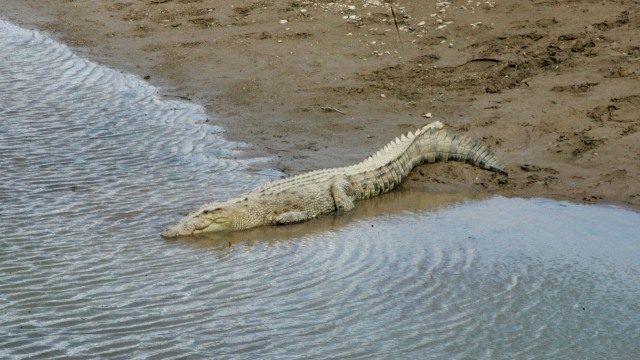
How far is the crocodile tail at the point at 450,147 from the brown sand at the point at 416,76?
107 mm

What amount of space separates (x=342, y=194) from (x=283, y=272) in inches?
69.0

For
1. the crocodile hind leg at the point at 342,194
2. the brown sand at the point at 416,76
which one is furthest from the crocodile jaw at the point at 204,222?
the brown sand at the point at 416,76

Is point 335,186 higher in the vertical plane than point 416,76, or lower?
lower

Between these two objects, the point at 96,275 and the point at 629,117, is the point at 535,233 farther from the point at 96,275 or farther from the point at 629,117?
the point at 96,275

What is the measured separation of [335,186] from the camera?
7918 millimetres

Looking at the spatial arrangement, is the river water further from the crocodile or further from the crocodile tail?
the crocodile tail

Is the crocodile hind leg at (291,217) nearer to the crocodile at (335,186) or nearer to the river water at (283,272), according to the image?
the crocodile at (335,186)

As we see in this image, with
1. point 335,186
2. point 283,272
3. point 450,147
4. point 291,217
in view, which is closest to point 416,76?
point 450,147

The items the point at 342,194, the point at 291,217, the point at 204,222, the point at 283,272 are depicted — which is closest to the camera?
the point at 283,272

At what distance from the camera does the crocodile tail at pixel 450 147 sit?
337 inches

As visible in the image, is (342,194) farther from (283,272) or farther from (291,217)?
(283,272)

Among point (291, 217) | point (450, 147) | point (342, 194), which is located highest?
point (450, 147)

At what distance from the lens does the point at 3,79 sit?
11992mm

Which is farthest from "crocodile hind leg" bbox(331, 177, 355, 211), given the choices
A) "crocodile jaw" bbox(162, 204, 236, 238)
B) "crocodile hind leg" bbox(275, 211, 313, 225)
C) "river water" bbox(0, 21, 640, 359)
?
"crocodile jaw" bbox(162, 204, 236, 238)
